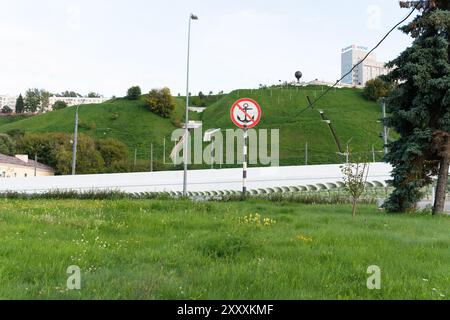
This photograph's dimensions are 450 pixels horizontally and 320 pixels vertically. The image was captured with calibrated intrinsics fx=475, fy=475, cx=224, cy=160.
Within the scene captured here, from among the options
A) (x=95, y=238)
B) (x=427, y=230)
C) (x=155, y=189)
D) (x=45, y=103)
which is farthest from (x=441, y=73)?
(x=45, y=103)

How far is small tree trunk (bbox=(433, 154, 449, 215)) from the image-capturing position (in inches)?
623

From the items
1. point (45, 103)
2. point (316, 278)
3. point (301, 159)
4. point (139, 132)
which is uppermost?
point (45, 103)

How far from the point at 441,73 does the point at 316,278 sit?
13118 mm

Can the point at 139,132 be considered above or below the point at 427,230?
above

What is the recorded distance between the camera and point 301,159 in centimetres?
7050

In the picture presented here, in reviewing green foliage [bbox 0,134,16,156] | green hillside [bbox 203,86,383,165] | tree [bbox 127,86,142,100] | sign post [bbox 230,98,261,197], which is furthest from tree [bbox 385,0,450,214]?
tree [bbox 127,86,142,100]

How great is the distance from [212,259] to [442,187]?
12.0 metres

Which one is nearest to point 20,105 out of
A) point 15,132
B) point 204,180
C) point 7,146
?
point 15,132

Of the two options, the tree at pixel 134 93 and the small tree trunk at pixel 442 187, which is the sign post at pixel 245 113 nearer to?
the small tree trunk at pixel 442 187

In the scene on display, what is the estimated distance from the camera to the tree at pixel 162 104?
388ft

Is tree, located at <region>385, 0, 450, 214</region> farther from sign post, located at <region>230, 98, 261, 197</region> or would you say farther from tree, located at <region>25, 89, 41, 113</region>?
tree, located at <region>25, 89, 41, 113</region>

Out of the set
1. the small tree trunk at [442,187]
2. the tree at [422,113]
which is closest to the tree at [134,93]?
the tree at [422,113]

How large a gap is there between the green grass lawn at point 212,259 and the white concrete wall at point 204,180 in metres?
18.3

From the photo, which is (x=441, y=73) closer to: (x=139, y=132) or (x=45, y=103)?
(x=139, y=132)
